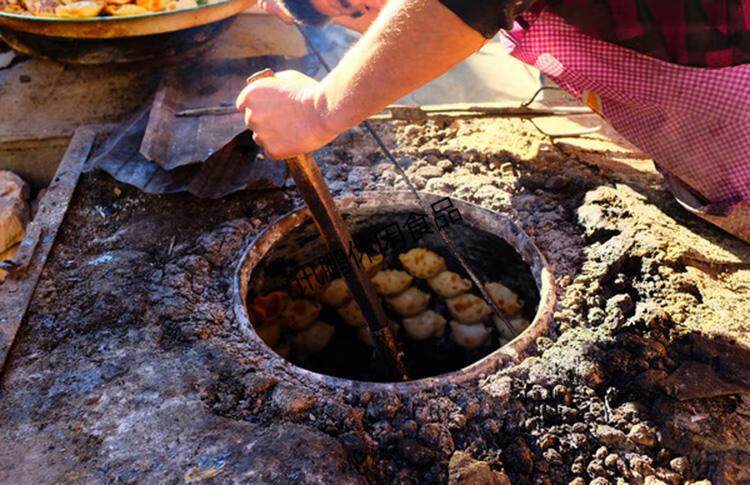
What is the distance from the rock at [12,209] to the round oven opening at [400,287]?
55.6 inches

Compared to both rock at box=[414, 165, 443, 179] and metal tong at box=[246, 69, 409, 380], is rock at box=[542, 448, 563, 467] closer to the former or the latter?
metal tong at box=[246, 69, 409, 380]

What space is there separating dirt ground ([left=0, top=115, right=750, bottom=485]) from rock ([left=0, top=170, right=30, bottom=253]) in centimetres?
69

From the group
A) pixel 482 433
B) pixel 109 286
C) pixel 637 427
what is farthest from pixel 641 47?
pixel 109 286

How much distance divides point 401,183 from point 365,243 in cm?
39

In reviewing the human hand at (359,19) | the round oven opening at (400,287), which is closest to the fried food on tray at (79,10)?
the human hand at (359,19)

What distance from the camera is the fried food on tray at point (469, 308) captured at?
10.3 ft

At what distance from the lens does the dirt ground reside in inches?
69.4

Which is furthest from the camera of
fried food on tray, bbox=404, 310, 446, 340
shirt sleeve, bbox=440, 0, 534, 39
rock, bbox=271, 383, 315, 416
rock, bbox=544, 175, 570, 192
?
fried food on tray, bbox=404, 310, 446, 340

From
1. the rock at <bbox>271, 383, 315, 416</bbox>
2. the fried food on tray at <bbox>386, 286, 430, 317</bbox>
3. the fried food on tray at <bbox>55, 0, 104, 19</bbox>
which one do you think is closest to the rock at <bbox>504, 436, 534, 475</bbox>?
the rock at <bbox>271, 383, 315, 416</bbox>

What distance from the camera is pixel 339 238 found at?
2.23m

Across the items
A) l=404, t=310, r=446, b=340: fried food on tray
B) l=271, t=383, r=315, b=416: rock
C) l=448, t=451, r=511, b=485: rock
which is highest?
l=271, t=383, r=315, b=416: rock

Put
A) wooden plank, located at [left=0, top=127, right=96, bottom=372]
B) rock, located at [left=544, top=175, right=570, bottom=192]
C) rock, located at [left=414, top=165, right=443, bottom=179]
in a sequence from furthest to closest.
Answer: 1. rock, located at [left=414, top=165, right=443, bottom=179]
2. rock, located at [left=544, top=175, right=570, bottom=192]
3. wooden plank, located at [left=0, top=127, right=96, bottom=372]

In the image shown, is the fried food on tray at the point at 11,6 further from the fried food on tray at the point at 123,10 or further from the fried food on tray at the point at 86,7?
the fried food on tray at the point at 123,10

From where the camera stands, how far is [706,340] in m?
2.05
